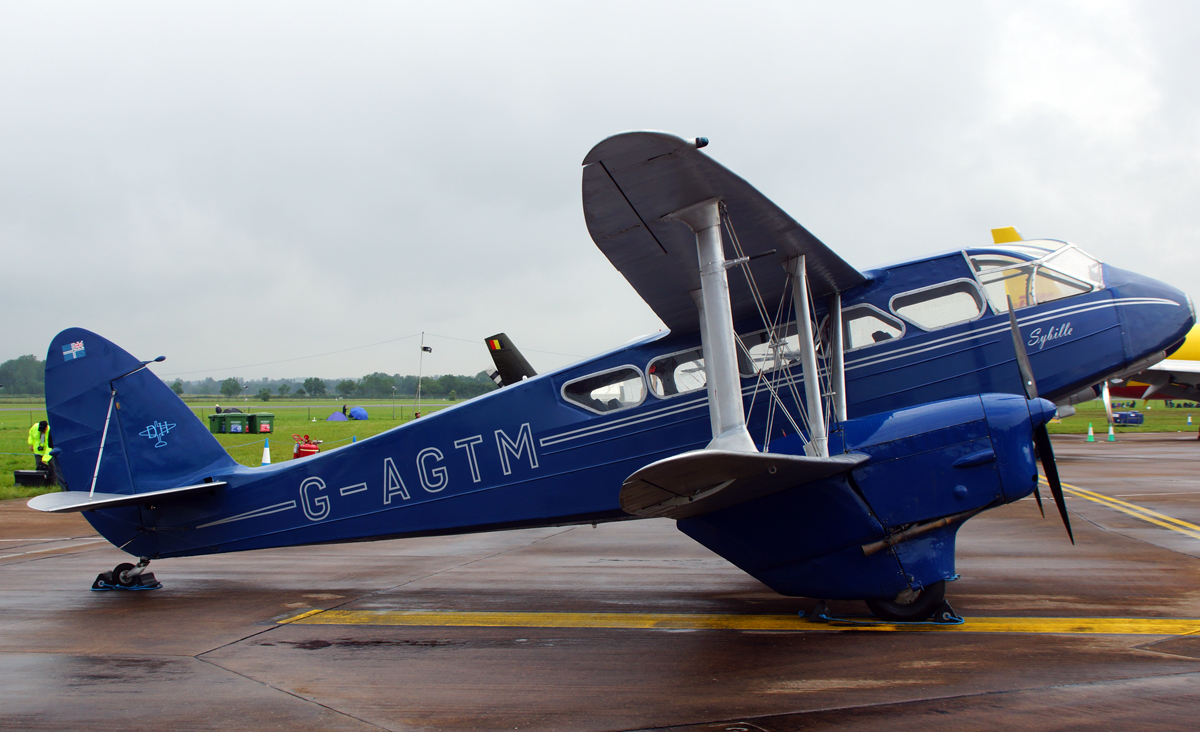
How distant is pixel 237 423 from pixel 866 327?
41948mm

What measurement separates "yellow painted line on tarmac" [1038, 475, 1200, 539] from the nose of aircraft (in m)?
3.10

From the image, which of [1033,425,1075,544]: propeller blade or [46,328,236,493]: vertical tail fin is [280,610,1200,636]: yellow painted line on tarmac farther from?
[46,328,236,493]: vertical tail fin

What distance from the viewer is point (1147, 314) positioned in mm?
6492

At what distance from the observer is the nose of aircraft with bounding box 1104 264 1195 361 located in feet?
21.2

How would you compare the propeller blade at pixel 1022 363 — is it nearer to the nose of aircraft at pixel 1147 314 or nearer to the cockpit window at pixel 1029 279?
the cockpit window at pixel 1029 279

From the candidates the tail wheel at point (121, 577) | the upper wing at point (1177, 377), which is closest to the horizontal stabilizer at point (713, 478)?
the tail wheel at point (121, 577)

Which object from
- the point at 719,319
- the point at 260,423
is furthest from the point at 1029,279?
the point at 260,423

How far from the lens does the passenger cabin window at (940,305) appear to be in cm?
649

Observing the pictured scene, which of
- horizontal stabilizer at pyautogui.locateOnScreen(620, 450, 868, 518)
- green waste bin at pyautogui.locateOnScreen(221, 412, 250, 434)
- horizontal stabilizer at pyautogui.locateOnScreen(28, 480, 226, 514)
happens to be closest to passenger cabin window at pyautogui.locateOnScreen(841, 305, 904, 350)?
horizontal stabilizer at pyautogui.locateOnScreen(620, 450, 868, 518)

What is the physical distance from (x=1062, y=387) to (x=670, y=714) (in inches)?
189

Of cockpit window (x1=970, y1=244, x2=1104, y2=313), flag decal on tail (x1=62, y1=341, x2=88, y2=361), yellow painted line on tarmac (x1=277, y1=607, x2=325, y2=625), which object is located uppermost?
flag decal on tail (x1=62, y1=341, x2=88, y2=361)

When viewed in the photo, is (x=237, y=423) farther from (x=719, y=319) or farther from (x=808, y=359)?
(x=719, y=319)

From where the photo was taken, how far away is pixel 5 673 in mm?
5492

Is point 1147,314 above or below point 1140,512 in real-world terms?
above
